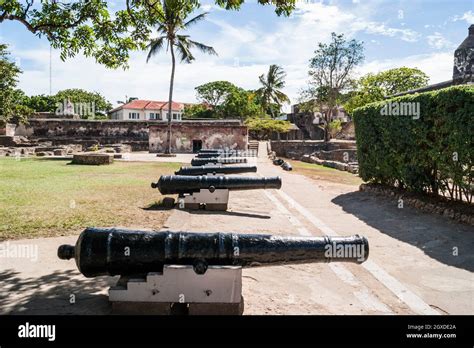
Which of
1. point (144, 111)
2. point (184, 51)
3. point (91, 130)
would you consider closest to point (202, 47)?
point (184, 51)

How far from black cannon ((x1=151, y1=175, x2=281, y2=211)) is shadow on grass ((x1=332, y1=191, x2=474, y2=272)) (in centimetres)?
235

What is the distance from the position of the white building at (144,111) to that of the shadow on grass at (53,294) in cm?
6324

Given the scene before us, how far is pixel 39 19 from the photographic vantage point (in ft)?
21.8

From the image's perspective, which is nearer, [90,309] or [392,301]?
[90,309]

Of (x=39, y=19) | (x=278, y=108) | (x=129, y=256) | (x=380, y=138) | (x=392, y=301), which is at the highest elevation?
(x=278, y=108)

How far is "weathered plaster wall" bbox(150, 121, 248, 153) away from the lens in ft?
99.2

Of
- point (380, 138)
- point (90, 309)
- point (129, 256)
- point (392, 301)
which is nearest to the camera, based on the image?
point (129, 256)

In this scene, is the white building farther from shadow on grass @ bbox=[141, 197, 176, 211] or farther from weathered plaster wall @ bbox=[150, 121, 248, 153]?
shadow on grass @ bbox=[141, 197, 176, 211]

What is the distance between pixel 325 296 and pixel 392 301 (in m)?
0.66

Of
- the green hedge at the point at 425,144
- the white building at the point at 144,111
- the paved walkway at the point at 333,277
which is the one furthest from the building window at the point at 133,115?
the paved walkway at the point at 333,277

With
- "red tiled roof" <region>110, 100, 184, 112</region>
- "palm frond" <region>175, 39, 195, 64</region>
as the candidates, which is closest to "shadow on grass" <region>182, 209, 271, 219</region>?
"palm frond" <region>175, 39, 195, 64</region>

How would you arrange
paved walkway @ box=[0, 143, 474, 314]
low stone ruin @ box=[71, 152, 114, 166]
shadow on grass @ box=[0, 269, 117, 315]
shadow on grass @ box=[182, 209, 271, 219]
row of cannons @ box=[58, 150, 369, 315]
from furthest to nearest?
low stone ruin @ box=[71, 152, 114, 166] < shadow on grass @ box=[182, 209, 271, 219] < paved walkway @ box=[0, 143, 474, 314] < shadow on grass @ box=[0, 269, 117, 315] < row of cannons @ box=[58, 150, 369, 315]
